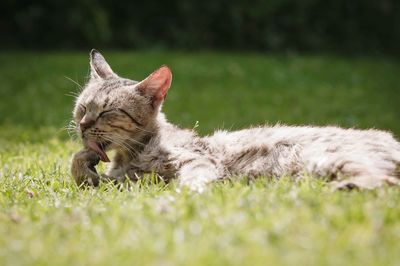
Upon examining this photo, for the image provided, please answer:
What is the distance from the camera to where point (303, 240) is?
271cm

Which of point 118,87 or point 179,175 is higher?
point 118,87

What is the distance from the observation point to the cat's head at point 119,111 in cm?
472

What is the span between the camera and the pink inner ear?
4.83 meters

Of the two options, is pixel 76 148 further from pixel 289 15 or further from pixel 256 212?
pixel 289 15

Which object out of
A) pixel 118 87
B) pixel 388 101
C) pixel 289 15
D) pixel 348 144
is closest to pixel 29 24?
pixel 289 15

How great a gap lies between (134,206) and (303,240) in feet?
3.67

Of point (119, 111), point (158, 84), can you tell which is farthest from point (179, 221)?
point (158, 84)

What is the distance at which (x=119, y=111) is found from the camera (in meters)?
4.77

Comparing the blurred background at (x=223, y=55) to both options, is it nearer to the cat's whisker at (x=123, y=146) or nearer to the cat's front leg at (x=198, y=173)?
the cat's whisker at (x=123, y=146)

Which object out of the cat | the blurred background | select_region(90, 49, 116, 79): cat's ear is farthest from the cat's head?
the blurred background

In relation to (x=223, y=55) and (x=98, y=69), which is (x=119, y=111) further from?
(x=223, y=55)

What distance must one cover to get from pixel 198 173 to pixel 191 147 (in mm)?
486

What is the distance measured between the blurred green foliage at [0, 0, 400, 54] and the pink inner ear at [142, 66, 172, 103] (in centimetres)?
1203

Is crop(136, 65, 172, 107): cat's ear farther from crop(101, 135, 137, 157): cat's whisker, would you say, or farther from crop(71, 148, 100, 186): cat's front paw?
crop(71, 148, 100, 186): cat's front paw
